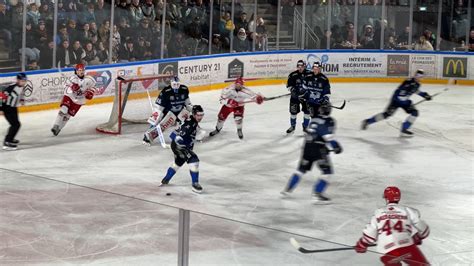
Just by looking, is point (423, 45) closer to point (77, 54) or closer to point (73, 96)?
point (77, 54)

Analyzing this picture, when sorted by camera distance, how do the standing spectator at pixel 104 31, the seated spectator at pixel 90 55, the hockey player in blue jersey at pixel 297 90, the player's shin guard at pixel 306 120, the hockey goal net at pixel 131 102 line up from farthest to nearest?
the standing spectator at pixel 104 31
the seated spectator at pixel 90 55
the player's shin guard at pixel 306 120
the hockey player in blue jersey at pixel 297 90
the hockey goal net at pixel 131 102

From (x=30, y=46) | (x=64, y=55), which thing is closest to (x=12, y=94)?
(x=30, y=46)

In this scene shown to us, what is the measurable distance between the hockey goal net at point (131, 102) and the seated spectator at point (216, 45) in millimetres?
5090

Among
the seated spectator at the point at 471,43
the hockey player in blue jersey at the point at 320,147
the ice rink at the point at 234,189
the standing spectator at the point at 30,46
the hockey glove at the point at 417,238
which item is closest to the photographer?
the ice rink at the point at 234,189

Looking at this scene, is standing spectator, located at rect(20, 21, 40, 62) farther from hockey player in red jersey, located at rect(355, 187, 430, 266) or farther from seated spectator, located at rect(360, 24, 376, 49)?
hockey player in red jersey, located at rect(355, 187, 430, 266)

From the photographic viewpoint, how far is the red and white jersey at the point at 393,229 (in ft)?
21.4

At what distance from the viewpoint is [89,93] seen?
47.7 ft

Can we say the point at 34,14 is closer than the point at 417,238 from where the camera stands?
No

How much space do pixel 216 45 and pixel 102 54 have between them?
362cm

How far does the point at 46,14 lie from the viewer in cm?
1681

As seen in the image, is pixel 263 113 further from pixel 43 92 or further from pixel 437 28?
pixel 437 28

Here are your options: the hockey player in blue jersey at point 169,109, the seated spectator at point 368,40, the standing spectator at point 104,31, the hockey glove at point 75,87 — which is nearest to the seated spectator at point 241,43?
the seated spectator at point 368,40

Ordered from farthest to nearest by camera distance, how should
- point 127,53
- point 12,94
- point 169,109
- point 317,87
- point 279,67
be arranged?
point 279,67 → point 127,53 → point 317,87 → point 169,109 → point 12,94

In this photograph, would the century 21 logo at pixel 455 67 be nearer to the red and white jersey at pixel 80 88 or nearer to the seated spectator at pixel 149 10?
the seated spectator at pixel 149 10
